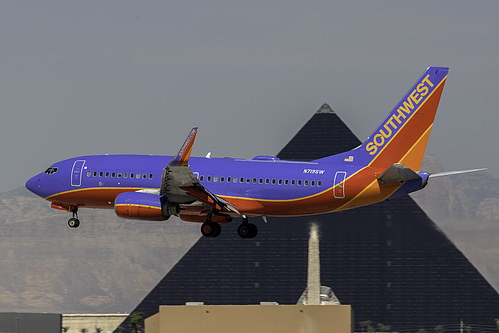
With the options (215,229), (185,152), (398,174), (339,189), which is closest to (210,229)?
(215,229)

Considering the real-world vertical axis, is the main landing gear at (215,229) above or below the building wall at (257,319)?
above

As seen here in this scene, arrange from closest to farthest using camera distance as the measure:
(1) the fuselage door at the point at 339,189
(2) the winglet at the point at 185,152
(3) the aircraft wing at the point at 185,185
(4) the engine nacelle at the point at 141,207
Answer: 1. (2) the winglet at the point at 185,152
2. (3) the aircraft wing at the point at 185,185
3. (4) the engine nacelle at the point at 141,207
4. (1) the fuselage door at the point at 339,189

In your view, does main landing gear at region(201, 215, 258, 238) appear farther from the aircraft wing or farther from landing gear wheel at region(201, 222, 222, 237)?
the aircraft wing

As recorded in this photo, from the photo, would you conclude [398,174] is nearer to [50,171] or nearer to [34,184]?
[50,171]

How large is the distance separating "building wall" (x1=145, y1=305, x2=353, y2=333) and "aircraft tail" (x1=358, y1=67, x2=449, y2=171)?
196 ft

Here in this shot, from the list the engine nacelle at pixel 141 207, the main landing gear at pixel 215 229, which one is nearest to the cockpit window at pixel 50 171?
the engine nacelle at pixel 141 207

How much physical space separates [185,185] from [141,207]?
3453mm

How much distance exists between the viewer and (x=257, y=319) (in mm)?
140000

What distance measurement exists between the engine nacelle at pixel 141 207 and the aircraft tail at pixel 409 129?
48.5ft

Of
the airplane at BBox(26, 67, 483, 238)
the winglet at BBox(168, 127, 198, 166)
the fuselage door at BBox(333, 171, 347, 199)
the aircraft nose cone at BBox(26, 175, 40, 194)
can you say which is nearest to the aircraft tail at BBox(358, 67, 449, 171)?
the airplane at BBox(26, 67, 483, 238)

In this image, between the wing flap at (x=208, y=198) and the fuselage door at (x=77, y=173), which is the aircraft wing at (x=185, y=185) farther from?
the fuselage door at (x=77, y=173)

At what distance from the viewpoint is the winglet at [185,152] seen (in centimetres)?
7562

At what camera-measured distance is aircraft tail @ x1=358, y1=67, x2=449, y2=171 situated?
8200 centimetres

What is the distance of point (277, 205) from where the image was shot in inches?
3194
